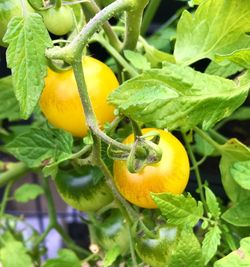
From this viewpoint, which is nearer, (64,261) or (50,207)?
(64,261)

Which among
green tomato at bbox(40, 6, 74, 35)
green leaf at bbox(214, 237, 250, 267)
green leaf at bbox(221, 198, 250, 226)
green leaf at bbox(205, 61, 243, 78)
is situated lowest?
green leaf at bbox(221, 198, 250, 226)

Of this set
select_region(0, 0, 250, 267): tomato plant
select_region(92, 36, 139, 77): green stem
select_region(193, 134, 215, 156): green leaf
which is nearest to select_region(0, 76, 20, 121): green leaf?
select_region(0, 0, 250, 267): tomato plant

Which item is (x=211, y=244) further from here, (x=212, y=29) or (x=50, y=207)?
(x=50, y=207)

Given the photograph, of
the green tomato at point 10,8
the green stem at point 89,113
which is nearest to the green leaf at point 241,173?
the green stem at point 89,113

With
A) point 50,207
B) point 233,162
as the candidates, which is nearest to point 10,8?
point 233,162

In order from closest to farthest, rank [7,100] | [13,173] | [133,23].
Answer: [133,23] < [7,100] < [13,173]

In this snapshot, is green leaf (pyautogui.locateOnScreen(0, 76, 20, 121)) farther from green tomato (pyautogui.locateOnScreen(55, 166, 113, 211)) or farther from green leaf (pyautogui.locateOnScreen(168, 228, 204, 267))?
green leaf (pyautogui.locateOnScreen(168, 228, 204, 267))

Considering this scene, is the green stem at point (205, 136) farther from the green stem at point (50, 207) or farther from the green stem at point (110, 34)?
the green stem at point (50, 207)
